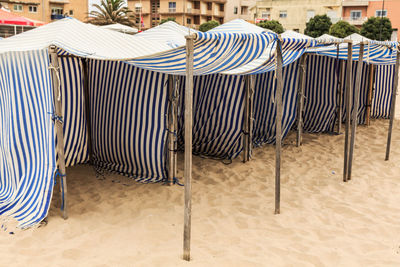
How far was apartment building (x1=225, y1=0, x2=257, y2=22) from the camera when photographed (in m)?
47.0

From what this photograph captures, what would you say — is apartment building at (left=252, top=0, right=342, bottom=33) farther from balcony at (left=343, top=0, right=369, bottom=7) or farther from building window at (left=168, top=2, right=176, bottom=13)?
building window at (left=168, top=2, right=176, bottom=13)

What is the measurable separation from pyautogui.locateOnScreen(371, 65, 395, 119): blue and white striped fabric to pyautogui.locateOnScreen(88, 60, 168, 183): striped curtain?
6.41 meters

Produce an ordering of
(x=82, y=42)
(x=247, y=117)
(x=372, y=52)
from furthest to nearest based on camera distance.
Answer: (x=372, y=52)
(x=247, y=117)
(x=82, y=42)

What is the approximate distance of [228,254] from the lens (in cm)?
316

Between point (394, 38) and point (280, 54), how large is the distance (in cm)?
3703

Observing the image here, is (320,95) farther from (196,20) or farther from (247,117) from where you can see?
(196,20)

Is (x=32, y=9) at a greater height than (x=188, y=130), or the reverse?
(x=32, y=9)

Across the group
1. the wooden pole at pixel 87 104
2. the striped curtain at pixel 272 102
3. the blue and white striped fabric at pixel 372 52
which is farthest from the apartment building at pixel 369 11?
the wooden pole at pixel 87 104

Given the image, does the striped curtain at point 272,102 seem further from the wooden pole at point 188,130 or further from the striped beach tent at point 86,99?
the wooden pole at point 188,130

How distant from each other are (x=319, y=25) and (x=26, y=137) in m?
Result: 31.4

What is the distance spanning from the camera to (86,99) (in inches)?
210

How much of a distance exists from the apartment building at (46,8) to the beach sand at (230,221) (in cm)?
2918

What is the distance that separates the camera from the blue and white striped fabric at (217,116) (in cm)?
569

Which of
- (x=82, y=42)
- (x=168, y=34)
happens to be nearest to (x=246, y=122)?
(x=168, y=34)
